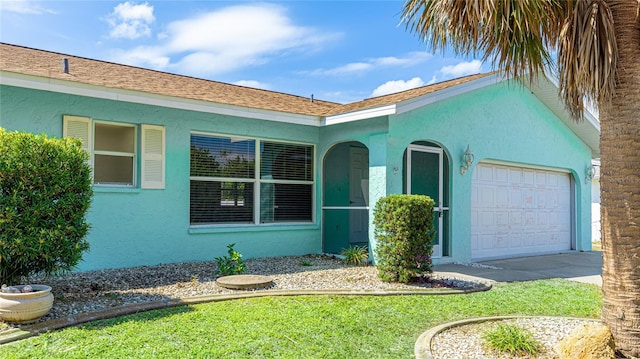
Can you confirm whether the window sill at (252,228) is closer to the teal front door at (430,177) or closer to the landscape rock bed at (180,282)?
the landscape rock bed at (180,282)

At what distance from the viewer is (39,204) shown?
5738 mm

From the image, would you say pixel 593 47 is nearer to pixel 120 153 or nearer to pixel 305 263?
pixel 305 263

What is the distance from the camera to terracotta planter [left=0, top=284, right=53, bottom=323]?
5.07 m

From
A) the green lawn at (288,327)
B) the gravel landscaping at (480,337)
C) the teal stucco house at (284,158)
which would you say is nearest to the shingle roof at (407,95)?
the teal stucco house at (284,158)

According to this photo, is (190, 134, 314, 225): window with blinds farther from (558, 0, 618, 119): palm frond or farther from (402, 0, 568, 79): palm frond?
(558, 0, 618, 119): palm frond

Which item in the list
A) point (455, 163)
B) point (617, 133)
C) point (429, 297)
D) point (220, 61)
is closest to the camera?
point (617, 133)

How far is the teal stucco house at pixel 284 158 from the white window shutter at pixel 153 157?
0.07 ft

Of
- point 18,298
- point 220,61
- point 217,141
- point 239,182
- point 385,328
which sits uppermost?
point 220,61

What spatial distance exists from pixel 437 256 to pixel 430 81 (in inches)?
213

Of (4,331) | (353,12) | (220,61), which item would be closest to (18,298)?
(4,331)

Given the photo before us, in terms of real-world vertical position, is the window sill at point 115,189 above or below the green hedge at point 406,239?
above

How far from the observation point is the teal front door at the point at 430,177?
11.2 metres

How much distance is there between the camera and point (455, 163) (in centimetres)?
1112

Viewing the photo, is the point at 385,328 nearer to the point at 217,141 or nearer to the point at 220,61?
the point at 217,141
